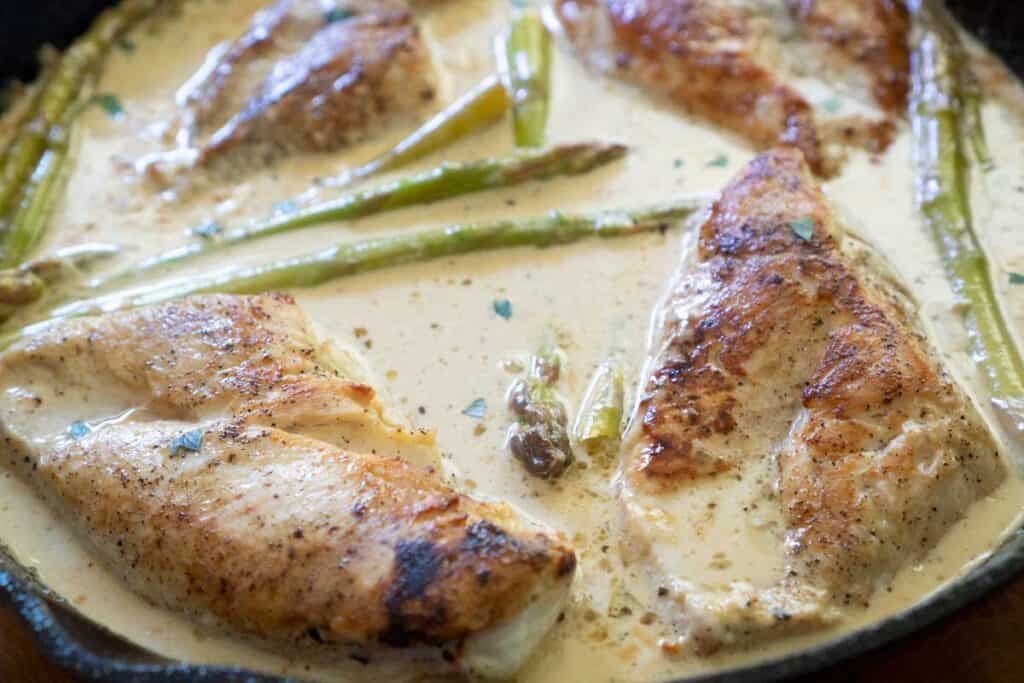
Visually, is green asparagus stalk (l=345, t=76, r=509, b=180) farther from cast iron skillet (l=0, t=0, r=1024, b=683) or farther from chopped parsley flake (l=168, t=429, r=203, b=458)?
cast iron skillet (l=0, t=0, r=1024, b=683)

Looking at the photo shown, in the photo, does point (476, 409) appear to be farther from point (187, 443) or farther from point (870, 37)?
point (870, 37)

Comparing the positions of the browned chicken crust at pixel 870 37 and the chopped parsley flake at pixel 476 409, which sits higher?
the browned chicken crust at pixel 870 37

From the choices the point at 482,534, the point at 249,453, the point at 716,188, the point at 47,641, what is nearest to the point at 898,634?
the point at 482,534

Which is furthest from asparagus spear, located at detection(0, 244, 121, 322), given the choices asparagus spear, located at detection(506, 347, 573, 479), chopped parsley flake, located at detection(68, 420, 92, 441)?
asparagus spear, located at detection(506, 347, 573, 479)

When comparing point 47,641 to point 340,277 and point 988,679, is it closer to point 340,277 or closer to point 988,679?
point 340,277

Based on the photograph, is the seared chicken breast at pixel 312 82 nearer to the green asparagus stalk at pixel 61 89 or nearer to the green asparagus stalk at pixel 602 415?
the green asparagus stalk at pixel 61 89

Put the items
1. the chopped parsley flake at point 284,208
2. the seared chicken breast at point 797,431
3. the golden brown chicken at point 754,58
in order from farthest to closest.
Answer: the golden brown chicken at point 754,58 < the chopped parsley flake at point 284,208 < the seared chicken breast at point 797,431

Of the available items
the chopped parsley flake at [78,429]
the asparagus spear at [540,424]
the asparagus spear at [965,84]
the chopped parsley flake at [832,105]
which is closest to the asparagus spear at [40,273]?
the chopped parsley flake at [78,429]
